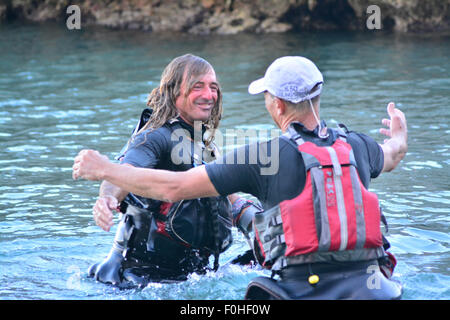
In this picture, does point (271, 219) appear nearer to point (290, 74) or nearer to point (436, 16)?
point (290, 74)

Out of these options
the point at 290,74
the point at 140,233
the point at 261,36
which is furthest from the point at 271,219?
the point at 261,36

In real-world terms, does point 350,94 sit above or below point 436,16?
below

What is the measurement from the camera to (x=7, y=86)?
1269 cm

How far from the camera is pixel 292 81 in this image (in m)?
3.78

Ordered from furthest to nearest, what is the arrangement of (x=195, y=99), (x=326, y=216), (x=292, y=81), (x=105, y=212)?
(x=195, y=99), (x=105, y=212), (x=292, y=81), (x=326, y=216)

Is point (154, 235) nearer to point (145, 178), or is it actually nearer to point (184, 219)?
point (184, 219)

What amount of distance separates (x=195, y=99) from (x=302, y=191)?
166 cm

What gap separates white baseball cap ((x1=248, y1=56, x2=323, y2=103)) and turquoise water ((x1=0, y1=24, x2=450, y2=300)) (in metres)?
1.84

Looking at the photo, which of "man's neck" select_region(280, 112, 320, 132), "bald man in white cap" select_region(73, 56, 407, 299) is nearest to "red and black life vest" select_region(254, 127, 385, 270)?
"bald man in white cap" select_region(73, 56, 407, 299)

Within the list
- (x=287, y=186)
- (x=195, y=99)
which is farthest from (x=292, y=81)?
(x=195, y=99)

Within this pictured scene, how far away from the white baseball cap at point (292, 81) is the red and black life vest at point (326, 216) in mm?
224

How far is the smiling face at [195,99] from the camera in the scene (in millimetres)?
4973

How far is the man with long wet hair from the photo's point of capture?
466cm
